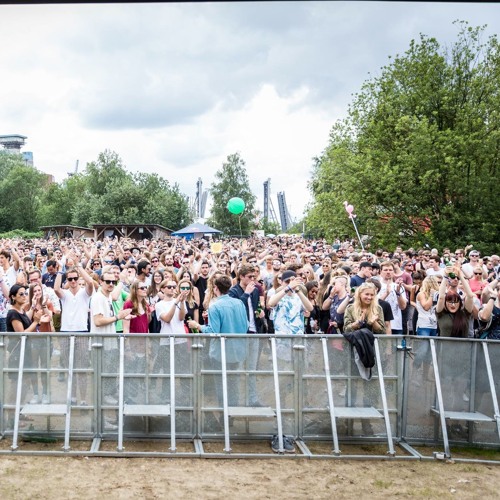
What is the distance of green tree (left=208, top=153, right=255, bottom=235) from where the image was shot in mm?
85562

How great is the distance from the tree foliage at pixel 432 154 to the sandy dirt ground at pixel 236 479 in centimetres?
2032

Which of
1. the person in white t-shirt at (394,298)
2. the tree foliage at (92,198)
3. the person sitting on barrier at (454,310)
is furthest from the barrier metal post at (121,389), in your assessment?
the tree foliage at (92,198)

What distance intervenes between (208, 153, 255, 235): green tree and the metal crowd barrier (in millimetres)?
78361

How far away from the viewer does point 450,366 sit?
7.05m

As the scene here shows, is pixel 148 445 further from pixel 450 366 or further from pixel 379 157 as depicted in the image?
A: pixel 379 157

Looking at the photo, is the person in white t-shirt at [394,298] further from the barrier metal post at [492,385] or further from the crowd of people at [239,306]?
the barrier metal post at [492,385]

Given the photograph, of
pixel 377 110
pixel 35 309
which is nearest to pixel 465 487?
pixel 35 309

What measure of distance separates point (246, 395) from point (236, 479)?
112 centimetres

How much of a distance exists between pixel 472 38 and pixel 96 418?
2586 centimetres

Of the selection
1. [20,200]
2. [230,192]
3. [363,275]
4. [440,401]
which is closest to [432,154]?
[363,275]

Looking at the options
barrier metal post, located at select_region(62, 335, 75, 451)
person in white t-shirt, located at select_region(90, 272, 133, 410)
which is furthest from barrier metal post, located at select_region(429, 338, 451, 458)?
barrier metal post, located at select_region(62, 335, 75, 451)

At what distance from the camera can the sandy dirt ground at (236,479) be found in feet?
18.4

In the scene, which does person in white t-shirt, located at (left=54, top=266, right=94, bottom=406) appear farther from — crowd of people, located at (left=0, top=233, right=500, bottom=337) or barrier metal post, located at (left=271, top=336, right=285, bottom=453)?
barrier metal post, located at (left=271, top=336, right=285, bottom=453)

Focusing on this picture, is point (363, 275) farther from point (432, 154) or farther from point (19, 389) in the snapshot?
point (432, 154)
